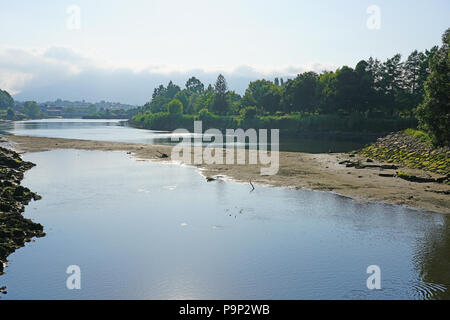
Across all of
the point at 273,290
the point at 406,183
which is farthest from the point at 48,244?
the point at 406,183

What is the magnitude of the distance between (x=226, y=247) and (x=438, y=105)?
38.6 meters

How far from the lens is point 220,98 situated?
179125 mm

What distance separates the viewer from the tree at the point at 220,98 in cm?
17825

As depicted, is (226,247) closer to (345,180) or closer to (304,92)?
(345,180)

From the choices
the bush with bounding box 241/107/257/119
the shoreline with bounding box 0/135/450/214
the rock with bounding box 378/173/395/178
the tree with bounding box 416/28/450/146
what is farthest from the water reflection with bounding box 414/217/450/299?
the bush with bounding box 241/107/257/119

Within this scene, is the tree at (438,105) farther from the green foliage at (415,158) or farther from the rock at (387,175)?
the rock at (387,175)

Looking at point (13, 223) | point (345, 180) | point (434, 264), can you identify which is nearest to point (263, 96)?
point (345, 180)

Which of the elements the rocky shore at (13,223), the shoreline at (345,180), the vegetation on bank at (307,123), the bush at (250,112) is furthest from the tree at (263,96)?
the rocky shore at (13,223)

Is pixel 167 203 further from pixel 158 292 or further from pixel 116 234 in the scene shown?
pixel 158 292

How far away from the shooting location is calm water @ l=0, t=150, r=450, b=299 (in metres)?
18.1

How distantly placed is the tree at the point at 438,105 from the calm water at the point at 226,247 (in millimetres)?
20716

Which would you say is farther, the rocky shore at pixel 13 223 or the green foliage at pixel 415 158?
the green foliage at pixel 415 158

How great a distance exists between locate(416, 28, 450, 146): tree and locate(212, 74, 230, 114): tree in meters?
131

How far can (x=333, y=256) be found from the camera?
22.0 m
